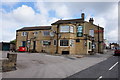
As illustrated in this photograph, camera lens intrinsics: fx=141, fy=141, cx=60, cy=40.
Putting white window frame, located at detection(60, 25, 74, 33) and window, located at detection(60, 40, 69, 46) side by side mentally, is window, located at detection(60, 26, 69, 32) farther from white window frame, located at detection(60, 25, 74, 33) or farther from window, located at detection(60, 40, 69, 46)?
window, located at detection(60, 40, 69, 46)

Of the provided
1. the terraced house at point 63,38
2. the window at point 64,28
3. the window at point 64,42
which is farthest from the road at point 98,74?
the window at point 64,28

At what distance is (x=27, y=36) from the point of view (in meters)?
36.7

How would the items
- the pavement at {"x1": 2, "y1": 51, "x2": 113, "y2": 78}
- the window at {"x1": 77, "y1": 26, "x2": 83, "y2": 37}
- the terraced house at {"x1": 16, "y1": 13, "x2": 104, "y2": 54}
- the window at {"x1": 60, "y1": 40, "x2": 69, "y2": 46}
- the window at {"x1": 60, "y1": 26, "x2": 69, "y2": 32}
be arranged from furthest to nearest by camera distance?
the window at {"x1": 77, "y1": 26, "x2": 83, "y2": 37} → the window at {"x1": 60, "y1": 26, "x2": 69, "y2": 32} → the terraced house at {"x1": 16, "y1": 13, "x2": 104, "y2": 54} → the window at {"x1": 60, "y1": 40, "x2": 69, "y2": 46} → the pavement at {"x1": 2, "y1": 51, "x2": 113, "y2": 78}

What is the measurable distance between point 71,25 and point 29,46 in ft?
41.1

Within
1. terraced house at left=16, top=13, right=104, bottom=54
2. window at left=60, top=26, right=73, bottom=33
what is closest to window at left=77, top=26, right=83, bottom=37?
terraced house at left=16, top=13, right=104, bottom=54

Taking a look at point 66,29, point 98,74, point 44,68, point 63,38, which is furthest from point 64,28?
point 98,74

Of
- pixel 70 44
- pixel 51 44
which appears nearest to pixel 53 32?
pixel 51 44

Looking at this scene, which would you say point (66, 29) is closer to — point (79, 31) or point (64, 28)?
point (64, 28)

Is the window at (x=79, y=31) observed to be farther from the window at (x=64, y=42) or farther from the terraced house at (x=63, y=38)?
the window at (x=64, y=42)

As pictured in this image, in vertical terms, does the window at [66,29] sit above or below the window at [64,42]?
above

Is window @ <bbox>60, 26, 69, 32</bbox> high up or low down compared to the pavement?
up

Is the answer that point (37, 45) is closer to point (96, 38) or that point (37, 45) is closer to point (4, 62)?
point (96, 38)

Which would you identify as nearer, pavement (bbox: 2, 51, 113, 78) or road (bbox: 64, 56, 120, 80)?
road (bbox: 64, 56, 120, 80)


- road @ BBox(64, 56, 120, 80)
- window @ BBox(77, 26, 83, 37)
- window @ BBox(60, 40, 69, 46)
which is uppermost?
window @ BBox(77, 26, 83, 37)
